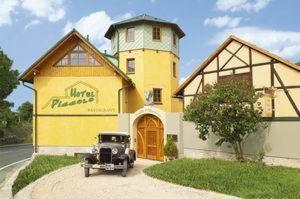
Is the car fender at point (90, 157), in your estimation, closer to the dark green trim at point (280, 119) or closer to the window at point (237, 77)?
the window at point (237, 77)

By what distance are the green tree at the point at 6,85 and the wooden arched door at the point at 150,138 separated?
28.4 meters

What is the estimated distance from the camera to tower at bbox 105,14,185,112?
31.9m

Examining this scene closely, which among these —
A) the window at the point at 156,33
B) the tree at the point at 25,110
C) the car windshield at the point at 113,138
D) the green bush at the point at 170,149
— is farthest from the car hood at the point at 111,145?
the tree at the point at 25,110

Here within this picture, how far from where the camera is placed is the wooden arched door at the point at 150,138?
24.6m

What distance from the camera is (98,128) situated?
27.3 m

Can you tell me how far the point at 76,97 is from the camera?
90.4 ft

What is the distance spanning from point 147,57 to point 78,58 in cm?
639

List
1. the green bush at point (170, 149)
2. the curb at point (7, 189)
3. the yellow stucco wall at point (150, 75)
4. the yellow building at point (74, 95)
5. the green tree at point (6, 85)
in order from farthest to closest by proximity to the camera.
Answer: the green tree at point (6, 85)
the yellow stucco wall at point (150, 75)
the yellow building at point (74, 95)
the green bush at point (170, 149)
the curb at point (7, 189)

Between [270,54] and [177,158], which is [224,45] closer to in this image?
[270,54]

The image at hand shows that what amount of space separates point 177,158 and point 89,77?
28.5ft

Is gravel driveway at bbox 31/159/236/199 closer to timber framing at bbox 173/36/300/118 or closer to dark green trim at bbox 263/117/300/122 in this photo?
dark green trim at bbox 263/117/300/122

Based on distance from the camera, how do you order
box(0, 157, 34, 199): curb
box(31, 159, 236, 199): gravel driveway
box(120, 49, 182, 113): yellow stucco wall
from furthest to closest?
box(120, 49, 182, 113): yellow stucco wall → box(0, 157, 34, 199): curb → box(31, 159, 236, 199): gravel driveway

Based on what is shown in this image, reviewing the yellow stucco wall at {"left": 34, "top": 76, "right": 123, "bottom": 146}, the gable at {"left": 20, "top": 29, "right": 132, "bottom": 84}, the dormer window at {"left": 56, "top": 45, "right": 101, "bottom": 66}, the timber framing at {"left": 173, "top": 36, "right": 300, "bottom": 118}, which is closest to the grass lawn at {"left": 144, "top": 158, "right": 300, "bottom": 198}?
the timber framing at {"left": 173, "top": 36, "right": 300, "bottom": 118}

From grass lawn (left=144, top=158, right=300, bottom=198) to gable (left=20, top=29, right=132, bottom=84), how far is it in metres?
10.2
